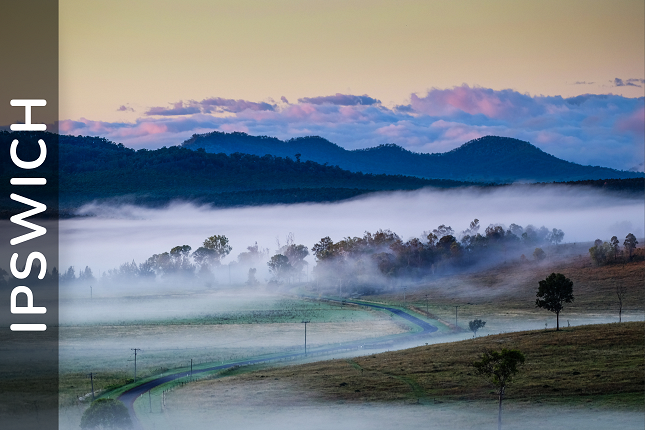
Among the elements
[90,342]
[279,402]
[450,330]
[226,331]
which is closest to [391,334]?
[450,330]

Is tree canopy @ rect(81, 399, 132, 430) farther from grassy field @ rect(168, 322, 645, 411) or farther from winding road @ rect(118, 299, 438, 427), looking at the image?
grassy field @ rect(168, 322, 645, 411)

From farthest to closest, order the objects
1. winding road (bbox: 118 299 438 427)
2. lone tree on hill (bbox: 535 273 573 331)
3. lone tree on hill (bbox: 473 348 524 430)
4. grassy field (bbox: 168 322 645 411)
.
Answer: lone tree on hill (bbox: 535 273 573 331), winding road (bbox: 118 299 438 427), grassy field (bbox: 168 322 645 411), lone tree on hill (bbox: 473 348 524 430)

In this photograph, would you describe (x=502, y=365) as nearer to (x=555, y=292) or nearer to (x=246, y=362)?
(x=246, y=362)

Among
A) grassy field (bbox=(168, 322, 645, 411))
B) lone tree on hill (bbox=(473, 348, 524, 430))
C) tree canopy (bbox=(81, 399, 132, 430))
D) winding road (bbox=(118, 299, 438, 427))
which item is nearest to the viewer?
tree canopy (bbox=(81, 399, 132, 430))

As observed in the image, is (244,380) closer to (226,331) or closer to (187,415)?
(187,415)

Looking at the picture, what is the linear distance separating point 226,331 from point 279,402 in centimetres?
8208

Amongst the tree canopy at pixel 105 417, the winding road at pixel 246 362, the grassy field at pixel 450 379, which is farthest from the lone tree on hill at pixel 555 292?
the tree canopy at pixel 105 417

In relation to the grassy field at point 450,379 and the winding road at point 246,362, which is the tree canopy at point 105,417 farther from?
the grassy field at point 450,379

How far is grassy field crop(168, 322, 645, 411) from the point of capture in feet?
279

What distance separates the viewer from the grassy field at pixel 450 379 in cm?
8500

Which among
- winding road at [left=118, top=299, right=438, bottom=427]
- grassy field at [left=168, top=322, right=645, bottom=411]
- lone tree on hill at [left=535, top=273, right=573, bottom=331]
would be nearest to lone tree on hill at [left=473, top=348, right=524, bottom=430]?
grassy field at [left=168, top=322, right=645, bottom=411]

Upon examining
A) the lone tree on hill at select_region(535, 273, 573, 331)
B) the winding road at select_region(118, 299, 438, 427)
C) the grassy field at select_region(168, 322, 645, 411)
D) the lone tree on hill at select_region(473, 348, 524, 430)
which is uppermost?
the lone tree on hill at select_region(535, 273, 573, 331)

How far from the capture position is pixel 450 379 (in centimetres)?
9450

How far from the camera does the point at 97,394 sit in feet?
301
